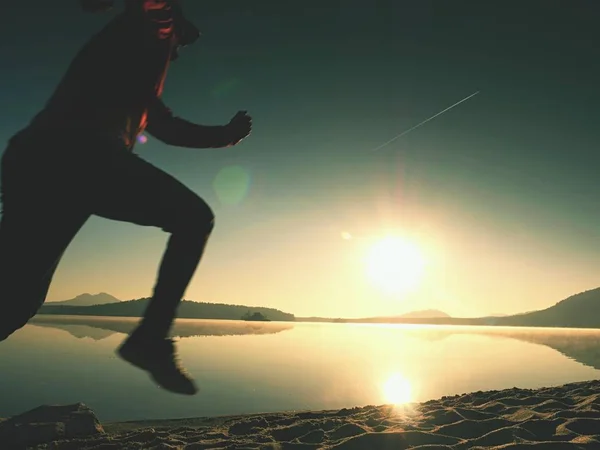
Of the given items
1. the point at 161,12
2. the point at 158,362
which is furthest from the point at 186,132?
the point at 158,362

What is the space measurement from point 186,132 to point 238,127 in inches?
13.4

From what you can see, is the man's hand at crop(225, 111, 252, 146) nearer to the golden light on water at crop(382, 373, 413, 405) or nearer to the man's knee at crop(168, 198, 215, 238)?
the man's knee at crop(168, 198, 215, 238)

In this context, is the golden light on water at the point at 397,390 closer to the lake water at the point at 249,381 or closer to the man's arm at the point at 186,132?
the lake water at the point at 249,381

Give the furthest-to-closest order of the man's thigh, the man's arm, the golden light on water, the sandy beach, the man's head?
the golden light on water → the sandy beach → the man's arm → the man's head → the man's thigh

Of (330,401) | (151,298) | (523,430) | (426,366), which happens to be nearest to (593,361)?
(426,366)

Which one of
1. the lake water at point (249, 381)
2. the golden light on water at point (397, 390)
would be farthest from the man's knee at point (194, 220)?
the golden light on water at point (397, 390)

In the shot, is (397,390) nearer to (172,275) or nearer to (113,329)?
(172,275)

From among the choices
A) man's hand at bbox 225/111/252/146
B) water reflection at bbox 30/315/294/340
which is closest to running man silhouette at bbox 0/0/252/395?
man's hand at bbox 225/111/252/146

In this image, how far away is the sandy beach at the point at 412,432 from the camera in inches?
188

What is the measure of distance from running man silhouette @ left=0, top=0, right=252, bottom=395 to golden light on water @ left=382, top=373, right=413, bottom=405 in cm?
1154

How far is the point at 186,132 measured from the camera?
2523 mm

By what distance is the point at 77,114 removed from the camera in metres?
1.84

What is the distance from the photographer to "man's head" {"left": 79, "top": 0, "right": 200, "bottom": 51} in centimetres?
187

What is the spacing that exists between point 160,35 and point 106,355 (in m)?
25.9
